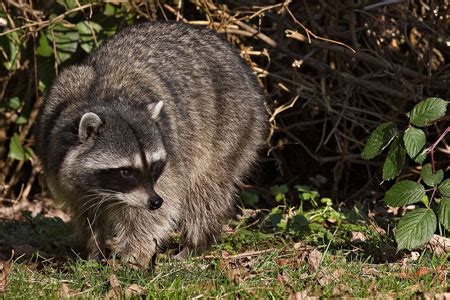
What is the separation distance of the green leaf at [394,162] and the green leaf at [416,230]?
0.26 meters

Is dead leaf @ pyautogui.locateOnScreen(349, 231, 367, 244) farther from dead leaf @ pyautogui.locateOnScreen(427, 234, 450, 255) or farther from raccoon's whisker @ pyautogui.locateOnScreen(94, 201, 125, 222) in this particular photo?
raccoon's whisker @ pyautogui.locateOnScreen(94, 201, 125, 222)

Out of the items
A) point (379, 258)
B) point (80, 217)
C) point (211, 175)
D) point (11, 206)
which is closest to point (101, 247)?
point (80, 217)

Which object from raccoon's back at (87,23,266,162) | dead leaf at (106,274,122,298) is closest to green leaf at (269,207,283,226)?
raccoon's back at (87,23,266,162)

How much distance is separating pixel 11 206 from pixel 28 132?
2.18ft

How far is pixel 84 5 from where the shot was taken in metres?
6.81

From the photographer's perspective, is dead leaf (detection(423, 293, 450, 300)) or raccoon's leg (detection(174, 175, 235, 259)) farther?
raccoon's leg (detection(174, 175, 235, 259))

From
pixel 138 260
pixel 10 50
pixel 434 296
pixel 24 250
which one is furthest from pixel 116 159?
pixel 10 50

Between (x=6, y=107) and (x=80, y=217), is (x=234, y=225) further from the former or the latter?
(x=6, y=107)

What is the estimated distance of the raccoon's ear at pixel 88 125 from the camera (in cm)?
496

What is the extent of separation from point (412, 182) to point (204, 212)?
1.69m

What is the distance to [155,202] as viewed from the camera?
495 centimetres

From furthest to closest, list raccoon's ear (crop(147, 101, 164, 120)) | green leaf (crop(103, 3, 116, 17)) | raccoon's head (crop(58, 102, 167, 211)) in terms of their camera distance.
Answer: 1. green leaf (crop(103, 3, 116, 17))
2. raccoon's ear (crop(147, 101, 164, 120))
3. raccoon's head (crop(58, 102, 167, 211))

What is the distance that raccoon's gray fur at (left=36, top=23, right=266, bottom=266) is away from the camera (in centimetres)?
509

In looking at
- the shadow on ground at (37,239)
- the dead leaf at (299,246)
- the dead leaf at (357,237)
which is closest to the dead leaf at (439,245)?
the dead leaf at (357,237)
